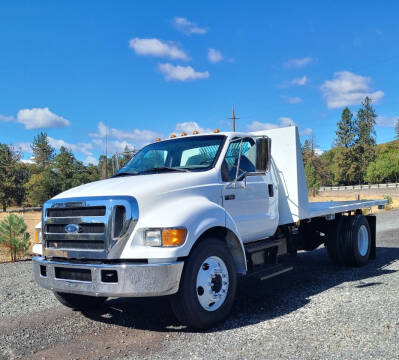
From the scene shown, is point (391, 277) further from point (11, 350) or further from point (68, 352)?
point (11, 350)

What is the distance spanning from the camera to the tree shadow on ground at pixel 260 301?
4.92 metres

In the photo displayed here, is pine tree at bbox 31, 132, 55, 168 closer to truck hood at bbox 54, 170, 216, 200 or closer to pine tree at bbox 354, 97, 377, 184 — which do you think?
pine tree at bbox 354, 97, 377, 184

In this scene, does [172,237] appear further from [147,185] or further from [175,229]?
[147,185]

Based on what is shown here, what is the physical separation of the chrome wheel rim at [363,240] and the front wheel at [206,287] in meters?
4.44

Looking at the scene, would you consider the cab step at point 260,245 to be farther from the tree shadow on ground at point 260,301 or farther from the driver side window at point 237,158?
the driver side window at point 237,158

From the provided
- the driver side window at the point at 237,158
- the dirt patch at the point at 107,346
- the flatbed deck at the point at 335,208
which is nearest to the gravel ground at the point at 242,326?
the dirt patch at the point at 107,346

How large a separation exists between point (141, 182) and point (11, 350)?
2.17 meters

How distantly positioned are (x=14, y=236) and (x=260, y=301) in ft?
23.0

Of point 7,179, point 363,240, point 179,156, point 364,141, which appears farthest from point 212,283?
point 364,141

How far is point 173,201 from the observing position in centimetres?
457

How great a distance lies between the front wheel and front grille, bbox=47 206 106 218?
105cm

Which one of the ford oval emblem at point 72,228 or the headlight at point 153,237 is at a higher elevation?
the ford oval emblem at point 72,228

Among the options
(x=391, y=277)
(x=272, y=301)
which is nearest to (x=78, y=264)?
(x=272, y=301)

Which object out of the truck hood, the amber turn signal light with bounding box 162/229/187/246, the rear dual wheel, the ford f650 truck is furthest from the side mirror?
the rear dual wheel
